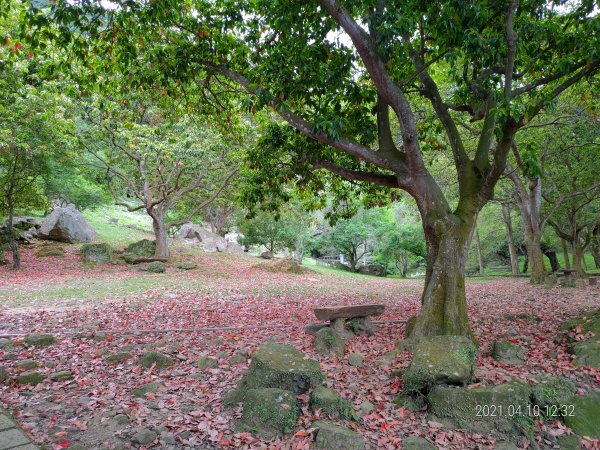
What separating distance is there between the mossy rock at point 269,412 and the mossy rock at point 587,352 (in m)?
4.50

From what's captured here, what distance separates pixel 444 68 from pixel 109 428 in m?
12.1

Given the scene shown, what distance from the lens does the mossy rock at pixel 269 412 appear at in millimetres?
4195

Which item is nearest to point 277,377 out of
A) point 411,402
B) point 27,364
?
point 411,402

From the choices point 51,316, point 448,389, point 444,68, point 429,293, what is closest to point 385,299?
point 429,293

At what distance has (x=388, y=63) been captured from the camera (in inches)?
296

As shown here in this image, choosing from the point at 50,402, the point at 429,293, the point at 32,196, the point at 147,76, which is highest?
the point at 147,76

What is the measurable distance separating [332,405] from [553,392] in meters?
2.81

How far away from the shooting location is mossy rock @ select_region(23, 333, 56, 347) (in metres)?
6.72

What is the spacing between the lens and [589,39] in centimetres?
689

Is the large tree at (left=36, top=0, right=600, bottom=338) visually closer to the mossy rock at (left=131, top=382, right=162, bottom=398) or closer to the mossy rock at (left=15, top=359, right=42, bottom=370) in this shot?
the mossy rock at (left=131, top=382, right=162, bottom=398)

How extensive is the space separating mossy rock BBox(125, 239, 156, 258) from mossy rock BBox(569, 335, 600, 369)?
814 inches

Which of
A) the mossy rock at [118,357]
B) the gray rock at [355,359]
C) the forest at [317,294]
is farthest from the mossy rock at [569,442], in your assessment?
the mossy rock at [118,357]

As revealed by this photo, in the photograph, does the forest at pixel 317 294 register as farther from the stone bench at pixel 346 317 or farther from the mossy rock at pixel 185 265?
the mossy rock at pixel 185 265

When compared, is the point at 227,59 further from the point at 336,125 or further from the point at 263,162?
the point at 336,125
